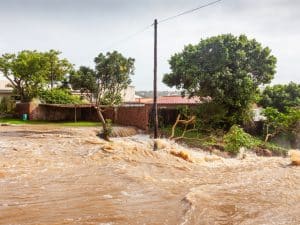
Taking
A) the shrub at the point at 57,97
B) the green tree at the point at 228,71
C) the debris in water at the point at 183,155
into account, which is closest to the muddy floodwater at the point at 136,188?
the debris in water at the point at 183,155

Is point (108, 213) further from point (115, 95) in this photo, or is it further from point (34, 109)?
point (34, 109)

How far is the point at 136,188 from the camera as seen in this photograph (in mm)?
8984

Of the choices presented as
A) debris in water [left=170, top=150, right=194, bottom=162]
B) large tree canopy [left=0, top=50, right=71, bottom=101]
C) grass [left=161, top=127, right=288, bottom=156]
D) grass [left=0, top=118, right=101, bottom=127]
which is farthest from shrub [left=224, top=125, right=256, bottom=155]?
large tree canopy [left=0, top=50, right=71, bottom=101]

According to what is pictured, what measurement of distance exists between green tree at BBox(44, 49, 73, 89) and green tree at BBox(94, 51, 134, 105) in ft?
31.7

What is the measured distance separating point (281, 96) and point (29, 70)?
61.1 feet

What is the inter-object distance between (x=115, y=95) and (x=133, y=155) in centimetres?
1005

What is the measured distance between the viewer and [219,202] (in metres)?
7.88

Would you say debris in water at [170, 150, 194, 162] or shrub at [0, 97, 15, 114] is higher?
shrub at [0, 97, 15, 114]

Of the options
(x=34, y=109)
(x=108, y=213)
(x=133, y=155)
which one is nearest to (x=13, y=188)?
(x=108, y=213)

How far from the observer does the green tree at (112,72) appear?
808 inches

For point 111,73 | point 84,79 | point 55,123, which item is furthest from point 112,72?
point 55,123

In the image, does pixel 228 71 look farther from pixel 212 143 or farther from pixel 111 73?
pixel 111 73

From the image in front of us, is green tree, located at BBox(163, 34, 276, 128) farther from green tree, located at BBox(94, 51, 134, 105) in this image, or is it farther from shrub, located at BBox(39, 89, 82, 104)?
shrub, located at BBox(39, 89, 82, 104)

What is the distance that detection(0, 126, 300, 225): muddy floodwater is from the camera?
6770 millimetres
